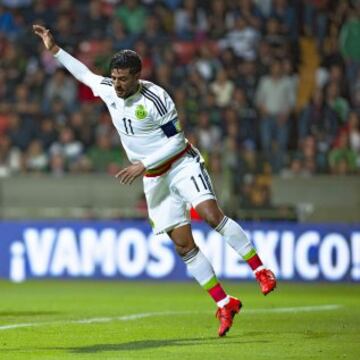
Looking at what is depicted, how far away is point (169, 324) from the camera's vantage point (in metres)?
10.8

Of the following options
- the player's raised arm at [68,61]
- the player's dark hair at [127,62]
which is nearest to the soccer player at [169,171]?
the player's dark hair at [127,62]

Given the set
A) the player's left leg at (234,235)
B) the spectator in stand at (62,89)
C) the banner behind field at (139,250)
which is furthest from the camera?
the spectator in stand at (62,89)

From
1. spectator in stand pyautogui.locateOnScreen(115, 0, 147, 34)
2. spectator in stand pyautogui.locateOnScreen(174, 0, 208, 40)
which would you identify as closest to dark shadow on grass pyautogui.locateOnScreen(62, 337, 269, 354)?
spectator in stand pyautogui.locateOnScreen(174, 0, 208, 40)

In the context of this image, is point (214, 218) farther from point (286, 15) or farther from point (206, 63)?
point (286, 15)

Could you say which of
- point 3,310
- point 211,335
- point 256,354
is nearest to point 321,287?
point 3,310

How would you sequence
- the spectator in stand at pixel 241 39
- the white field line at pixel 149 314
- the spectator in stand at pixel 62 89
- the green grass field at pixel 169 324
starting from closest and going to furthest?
the green grass field at pixel 169 324 → the white field line at pixel 149 314 → the spectator in stand at pixel 62 89 → the spectator in stand at pixel 241 39

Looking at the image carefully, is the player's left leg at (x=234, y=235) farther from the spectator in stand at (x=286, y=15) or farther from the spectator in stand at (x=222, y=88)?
the spectator in stand at (x=286, y=15)

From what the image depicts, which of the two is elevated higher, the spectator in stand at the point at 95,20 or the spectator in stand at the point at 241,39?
the spectator in stand at the point at 95,20

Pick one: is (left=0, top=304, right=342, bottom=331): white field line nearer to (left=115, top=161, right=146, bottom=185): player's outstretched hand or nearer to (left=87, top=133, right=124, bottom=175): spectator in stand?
(left=115, top=161, right=146, bottom=185): player's outstretched hand

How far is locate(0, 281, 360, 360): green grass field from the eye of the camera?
863 centimetres

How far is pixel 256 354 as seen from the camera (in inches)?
332

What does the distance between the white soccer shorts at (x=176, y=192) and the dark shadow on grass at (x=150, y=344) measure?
1.03 meters

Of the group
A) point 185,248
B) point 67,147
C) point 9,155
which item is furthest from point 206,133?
point 185,248

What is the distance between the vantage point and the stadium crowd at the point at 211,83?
1859cm
